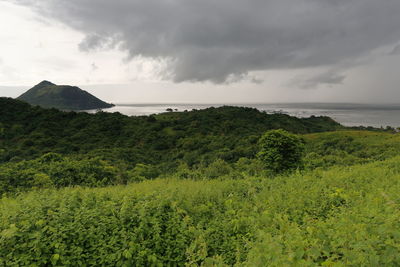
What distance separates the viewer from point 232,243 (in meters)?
4.80

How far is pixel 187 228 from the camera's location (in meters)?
5.38

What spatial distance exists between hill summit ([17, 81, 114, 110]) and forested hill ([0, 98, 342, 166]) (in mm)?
89851

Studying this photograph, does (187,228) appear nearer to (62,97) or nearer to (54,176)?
(54,176)

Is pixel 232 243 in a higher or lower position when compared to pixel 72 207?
lower

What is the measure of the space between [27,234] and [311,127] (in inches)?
2740

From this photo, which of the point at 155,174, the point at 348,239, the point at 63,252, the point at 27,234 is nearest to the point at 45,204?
the point at 27,234

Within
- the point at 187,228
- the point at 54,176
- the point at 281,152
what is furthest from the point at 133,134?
the point at 187,228

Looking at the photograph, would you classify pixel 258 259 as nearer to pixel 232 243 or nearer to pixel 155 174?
pixel 232 243

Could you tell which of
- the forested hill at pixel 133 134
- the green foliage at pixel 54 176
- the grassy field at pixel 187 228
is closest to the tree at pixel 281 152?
the grassy field at pixel 187 228

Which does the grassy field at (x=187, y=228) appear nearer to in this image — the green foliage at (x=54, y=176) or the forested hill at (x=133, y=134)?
the green foliage at (x=54, y=176)

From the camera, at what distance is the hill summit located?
132500 mm

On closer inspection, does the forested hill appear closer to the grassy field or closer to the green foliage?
the green foliage

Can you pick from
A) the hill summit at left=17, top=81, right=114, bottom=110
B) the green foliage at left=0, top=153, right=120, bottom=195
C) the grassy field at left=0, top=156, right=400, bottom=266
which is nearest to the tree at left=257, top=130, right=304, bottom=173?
the grassy field at left=0, top=156, right=400, bottom=266

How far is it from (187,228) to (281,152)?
8.65m
